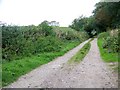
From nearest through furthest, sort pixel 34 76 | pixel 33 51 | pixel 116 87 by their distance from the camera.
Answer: pixel 116 87
pixel 34 76
pixel 33 51

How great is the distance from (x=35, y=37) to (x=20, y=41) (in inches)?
233

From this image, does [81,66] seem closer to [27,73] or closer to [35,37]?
[27,73]

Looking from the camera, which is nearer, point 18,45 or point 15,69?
point 15,69

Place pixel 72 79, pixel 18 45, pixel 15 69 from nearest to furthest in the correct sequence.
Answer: pixel 72 79 < pixel 15 69 < pixel 18 45

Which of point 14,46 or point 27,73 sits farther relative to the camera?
point 14,46

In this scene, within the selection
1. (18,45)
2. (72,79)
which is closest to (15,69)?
(72,79)

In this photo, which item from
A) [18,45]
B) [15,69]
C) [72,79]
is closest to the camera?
[72,79]

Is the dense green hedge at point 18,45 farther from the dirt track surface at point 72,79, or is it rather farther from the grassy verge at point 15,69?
the dirt track surface at point 72,79

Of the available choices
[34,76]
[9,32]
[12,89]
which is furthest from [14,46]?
[12,89]

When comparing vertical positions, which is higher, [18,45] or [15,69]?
[18,45]

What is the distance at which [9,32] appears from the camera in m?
19.0

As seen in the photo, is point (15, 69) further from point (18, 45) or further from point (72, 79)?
point (18, 45)

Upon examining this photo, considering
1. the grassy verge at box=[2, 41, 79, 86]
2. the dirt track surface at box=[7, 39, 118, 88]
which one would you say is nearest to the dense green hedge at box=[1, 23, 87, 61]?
the grassy verge at box=[2, 41, 79, 86]

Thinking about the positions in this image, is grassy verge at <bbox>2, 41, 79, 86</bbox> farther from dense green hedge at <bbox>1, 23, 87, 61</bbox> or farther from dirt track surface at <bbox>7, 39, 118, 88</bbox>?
dense green hedge at <bbox>1, 23, 87, 61</bbox>
